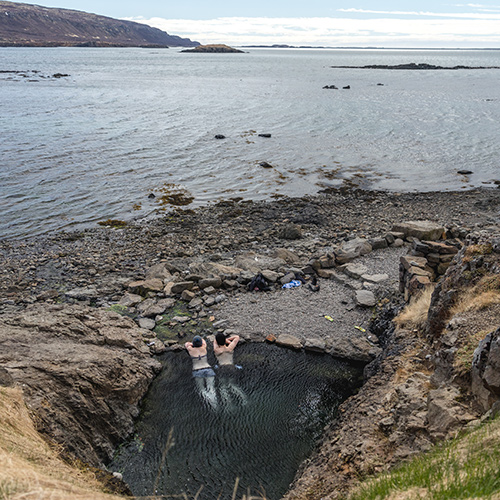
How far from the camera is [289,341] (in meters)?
13.1

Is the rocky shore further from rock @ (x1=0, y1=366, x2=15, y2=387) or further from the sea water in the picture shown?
the sea water

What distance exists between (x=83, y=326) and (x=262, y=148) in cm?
3238

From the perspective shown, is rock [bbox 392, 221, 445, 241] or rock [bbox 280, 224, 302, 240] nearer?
rock [bbox 392, 221, 445, 241]

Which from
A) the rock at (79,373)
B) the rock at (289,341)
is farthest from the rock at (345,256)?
the rock at (79,373)

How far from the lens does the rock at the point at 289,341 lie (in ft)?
42.5

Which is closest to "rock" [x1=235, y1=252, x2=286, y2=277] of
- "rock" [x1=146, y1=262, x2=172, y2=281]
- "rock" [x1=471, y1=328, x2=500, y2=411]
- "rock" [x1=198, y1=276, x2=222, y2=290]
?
"rock" [x1=198, y1=276, x2=222, y2=290]

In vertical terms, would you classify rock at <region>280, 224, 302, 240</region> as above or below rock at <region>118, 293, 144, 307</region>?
above

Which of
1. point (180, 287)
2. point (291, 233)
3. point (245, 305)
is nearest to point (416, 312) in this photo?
point (245, 305)

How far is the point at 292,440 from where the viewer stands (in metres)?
9.62

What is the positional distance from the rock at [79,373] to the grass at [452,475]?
6148 mm

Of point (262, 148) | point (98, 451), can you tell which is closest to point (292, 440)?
point (98, 451)

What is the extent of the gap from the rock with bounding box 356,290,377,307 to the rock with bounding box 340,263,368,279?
1349 mm

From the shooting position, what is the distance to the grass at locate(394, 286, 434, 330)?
38.9 ft

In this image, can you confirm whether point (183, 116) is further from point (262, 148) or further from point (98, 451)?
point (98, 451)
